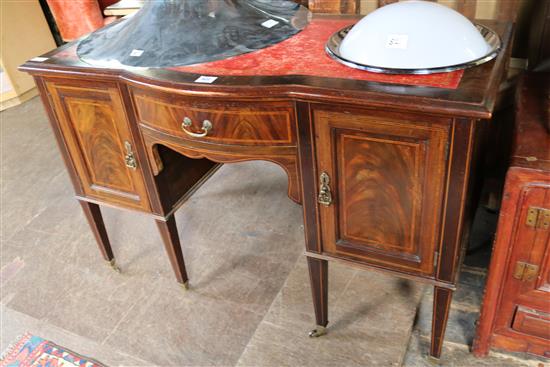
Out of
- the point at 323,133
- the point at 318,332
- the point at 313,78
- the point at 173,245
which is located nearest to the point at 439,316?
the point at 318,332

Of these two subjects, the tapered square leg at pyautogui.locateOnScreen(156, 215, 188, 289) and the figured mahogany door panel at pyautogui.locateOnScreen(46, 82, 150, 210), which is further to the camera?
the tapered square leg at pyautogui.locateOnScreen(156, 215, 188, 289)

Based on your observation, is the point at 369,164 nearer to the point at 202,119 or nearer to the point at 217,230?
the point at 202,119

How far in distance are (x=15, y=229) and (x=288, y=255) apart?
1185mm

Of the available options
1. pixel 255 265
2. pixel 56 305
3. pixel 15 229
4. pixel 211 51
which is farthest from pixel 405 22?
pixel 15 229

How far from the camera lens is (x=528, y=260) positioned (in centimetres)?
113

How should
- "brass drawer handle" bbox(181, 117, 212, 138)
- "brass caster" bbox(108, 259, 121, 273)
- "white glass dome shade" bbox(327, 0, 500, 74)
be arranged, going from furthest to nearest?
"brass caster" bbox(108, 259, 121, 273), "brass drawer handle" bbox(181, 117, 212, 138), "white glass dome shade" bbox(327, 0, 500, 74)

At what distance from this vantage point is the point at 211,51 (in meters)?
1.25

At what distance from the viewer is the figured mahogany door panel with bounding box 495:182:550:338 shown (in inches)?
41.1

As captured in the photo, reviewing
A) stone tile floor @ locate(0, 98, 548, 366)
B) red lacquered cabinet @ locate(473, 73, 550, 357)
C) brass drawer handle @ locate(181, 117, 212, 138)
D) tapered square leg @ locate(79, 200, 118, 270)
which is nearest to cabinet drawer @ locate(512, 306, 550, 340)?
red lacquered cabinet @ locate(473, 73, 550, 357)

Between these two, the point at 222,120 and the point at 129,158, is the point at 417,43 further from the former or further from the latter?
the point at 129,158

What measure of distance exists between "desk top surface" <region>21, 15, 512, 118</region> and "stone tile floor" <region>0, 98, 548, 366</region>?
0.77m

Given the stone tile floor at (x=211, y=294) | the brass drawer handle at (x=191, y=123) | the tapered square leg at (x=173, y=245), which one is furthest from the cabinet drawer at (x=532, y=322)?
the tapered square leg at (x=173, y=245)

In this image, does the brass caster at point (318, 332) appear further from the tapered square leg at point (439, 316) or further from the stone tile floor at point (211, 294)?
the tapered square leg at point (439, 316)

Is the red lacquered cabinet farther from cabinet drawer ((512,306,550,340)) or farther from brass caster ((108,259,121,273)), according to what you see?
brass caster ((108,259,121,273))
